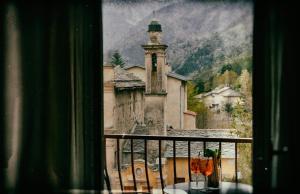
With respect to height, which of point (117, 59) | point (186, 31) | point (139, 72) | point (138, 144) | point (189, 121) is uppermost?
point (186, 31)

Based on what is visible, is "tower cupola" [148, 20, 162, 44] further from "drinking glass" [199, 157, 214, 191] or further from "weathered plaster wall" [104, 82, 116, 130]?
"drinking glass" [199, 157, 214, 191]

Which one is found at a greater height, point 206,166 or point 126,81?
point 126,81

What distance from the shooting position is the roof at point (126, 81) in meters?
3.72

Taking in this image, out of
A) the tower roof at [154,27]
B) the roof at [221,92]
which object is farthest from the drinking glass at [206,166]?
the tower roof at [154,27]

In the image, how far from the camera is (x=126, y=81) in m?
3.77

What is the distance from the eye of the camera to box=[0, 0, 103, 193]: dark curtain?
3234mm

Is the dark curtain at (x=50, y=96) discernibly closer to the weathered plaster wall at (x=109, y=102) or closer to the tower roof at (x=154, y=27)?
the weathered plaster wall at (x=109, y=102)

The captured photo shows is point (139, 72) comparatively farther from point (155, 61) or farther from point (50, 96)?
point (50, 96)

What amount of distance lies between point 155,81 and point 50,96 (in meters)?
0.93

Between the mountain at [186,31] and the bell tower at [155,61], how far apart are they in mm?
45

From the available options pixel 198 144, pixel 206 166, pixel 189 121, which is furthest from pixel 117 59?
pixel 206 166
